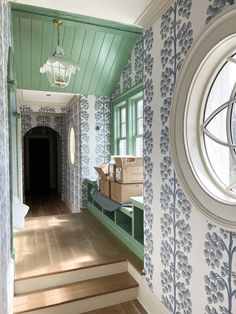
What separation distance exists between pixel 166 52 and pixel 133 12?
491 millimetres

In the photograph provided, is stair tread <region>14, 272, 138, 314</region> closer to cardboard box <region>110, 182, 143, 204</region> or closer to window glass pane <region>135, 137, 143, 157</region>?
cardboard box <region>110, 182, 143, 204</region>

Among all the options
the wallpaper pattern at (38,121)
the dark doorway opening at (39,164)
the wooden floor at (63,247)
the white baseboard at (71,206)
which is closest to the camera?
the wooden floor at (63,247)

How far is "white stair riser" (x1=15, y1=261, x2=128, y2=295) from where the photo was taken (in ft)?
7.21

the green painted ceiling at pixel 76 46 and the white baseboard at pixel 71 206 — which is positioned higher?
the green painted ceiling at pixel 76 46

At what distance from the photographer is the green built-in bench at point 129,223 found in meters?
2.59

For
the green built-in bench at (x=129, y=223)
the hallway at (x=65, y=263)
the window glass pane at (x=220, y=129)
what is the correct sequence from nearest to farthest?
1. the window glass pane at (x=220, y=129)
2. the hallway at (x=65, y=263)
3. the green built-in bench at (x=129, y=223)

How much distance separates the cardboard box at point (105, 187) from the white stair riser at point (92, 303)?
1331 mm

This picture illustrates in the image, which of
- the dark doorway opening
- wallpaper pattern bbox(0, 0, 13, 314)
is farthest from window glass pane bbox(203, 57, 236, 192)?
the dark doorway opening

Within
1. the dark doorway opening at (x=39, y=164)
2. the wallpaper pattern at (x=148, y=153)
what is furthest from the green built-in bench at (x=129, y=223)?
the dark doorway opening at (x=39, y=164)

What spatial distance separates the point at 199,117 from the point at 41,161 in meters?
8.06

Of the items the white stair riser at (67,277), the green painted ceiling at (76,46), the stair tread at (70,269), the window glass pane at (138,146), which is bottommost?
the white stair riser at (67,277)

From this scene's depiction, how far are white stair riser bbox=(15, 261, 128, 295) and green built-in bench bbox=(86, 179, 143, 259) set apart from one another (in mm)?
253

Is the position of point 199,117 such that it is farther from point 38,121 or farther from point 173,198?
point 38,121

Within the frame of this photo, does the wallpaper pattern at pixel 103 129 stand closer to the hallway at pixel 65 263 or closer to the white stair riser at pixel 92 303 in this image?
the hallway at pixel 65 263
